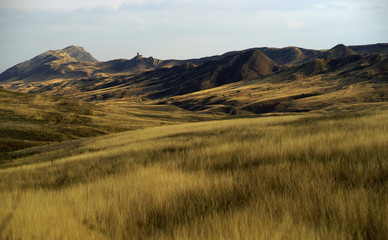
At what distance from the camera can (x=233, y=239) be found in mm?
1784

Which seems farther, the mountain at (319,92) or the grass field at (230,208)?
the mountain at (319,92)

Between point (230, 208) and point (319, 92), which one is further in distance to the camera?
point (319, 92)

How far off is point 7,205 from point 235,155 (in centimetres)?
375

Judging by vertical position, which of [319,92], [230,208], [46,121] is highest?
[230,208]

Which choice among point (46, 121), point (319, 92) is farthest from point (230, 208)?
point (319, 92)

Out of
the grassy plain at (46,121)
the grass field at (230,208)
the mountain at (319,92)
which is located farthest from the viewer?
the mountain at (319,92)

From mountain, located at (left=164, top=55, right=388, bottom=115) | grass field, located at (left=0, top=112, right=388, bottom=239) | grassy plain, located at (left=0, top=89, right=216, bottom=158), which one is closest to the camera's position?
→ grass field, located at (left=0, top=112, right=388, bottom=239)

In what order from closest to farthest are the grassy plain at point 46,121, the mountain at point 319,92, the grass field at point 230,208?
the grass field at point 230,208, the grassy plain at point 46,121, the mountain at point 319,92

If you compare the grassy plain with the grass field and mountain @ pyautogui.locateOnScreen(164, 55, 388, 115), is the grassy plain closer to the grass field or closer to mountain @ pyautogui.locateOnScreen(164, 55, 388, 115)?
mountain @ pyautogui.locateOnScreen(164, 55, 388, 115)

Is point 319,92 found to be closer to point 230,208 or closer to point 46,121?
point 46,121

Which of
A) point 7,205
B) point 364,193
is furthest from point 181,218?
Result: point 7,205

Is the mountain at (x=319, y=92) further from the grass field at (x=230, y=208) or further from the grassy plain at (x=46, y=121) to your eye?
the grass field at (x=230, y=208)

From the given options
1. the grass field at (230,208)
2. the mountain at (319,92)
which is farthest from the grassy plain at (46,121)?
the grass field at (230,208)

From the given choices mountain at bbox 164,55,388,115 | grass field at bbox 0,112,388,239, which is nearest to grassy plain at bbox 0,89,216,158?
Result: mountain at bbox 164,55,388,115
